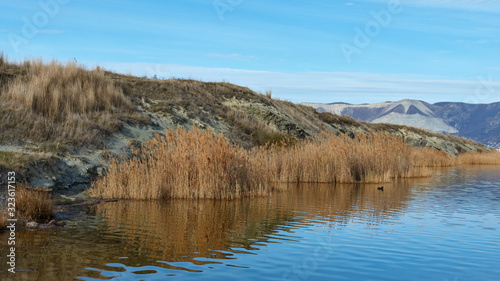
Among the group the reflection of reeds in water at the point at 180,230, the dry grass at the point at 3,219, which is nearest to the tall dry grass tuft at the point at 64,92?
the reflection of reeds in water at the point at 180,230

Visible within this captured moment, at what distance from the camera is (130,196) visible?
14641mm

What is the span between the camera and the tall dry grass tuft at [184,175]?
579 inches

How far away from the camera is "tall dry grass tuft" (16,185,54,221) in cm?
1058

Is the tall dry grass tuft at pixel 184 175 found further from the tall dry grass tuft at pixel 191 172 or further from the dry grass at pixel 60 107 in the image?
the dry grass at pixel 60 107

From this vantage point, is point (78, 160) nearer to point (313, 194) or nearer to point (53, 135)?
point (53, 135)

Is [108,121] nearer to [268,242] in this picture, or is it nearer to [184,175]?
[184,175]

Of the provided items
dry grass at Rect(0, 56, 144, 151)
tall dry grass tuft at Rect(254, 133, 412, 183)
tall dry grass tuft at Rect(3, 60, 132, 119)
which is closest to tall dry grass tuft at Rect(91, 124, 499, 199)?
tall dry grass tuft at Rect(254, 133, 412, 183)

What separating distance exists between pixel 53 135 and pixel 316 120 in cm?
2652

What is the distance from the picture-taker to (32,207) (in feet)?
35.1

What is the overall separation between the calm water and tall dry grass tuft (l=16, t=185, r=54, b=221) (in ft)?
1.98

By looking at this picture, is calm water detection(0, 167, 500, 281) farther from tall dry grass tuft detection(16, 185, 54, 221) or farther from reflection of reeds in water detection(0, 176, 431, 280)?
tall dry grass tuft detection(16, 185, 54, 221)

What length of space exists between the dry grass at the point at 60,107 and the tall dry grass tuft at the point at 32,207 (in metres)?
6.92

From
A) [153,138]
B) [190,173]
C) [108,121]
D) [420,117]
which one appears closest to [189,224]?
[190,173]

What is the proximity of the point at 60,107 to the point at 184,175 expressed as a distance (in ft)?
29.2
